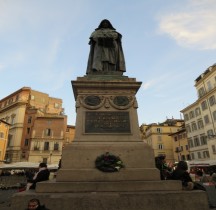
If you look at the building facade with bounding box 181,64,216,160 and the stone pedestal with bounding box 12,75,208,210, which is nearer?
the stone pedestal with bounding box 12,75,208,210

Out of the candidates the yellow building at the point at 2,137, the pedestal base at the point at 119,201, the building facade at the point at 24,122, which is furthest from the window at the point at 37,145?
the pedestal base at the point at 119,201

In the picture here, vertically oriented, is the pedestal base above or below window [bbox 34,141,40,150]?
below

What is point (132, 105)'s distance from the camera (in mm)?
7172

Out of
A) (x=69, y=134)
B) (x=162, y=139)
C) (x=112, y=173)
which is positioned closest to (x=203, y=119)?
(x=162, y=139)

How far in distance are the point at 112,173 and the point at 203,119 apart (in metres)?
45.3

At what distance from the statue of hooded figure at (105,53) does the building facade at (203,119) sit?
3694 centimetres

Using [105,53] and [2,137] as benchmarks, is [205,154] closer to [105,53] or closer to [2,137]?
[105,53]

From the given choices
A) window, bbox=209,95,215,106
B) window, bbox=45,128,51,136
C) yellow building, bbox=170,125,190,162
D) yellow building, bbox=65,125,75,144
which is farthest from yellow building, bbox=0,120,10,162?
yellow building, bbox=170,125,190,162

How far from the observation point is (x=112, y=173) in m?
5.90

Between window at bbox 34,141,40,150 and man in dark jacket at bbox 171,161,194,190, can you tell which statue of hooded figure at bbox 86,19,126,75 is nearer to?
man in dark jacket at bbox 171,161,194,190

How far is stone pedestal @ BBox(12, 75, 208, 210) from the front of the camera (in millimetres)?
4832

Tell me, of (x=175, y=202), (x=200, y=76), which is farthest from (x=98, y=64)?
(x=200, y=76)

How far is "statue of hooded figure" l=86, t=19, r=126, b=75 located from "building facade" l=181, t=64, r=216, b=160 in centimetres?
3694

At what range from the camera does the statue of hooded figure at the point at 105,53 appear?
8.50 metres
